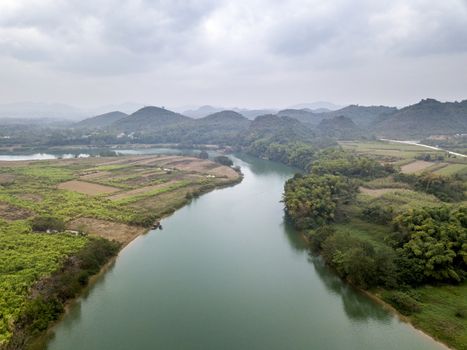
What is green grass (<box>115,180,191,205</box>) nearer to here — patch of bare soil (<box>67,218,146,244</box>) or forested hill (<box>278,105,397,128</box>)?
patch of bare soil (<box>67,218,146,244</box>)

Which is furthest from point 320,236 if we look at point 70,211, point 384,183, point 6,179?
point 6,179

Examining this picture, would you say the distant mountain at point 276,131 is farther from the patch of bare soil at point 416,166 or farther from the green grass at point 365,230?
the green grass at point 365,230

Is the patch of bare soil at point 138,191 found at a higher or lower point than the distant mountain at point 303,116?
lower

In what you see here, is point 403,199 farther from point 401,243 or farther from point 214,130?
point 214,130

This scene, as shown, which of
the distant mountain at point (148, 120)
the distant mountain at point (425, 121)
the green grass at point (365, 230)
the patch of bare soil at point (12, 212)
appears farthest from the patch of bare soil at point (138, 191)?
the distant mountain at point (148, 120)

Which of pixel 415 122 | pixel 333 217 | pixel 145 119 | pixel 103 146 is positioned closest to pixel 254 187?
pixel 333 217

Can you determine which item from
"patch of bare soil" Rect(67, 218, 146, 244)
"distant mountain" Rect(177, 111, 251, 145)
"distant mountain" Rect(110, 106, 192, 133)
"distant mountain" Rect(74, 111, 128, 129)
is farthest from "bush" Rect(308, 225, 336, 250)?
"distant mountain" Rect(74, 111, 128, 129)
